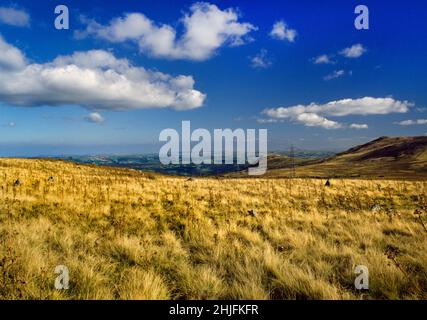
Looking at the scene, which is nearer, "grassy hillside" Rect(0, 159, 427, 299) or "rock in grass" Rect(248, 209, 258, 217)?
"grassy hillside" Rect(0, 159, 427, 299)

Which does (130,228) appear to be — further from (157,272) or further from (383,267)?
(383,267)

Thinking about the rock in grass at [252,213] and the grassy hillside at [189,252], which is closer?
the grassy hillside at [189,252]

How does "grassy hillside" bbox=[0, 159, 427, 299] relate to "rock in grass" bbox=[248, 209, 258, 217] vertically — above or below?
above

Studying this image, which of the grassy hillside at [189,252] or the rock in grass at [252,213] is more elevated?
the grassy hillside at [189,252]

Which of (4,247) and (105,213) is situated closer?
(4,247)

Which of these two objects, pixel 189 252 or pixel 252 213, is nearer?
pixel 189 252

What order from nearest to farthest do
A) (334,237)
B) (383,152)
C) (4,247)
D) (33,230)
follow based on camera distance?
(4,247), (33,230), (334,237), (383,152)

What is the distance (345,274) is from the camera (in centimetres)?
562

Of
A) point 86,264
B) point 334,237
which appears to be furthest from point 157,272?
point 334,237
